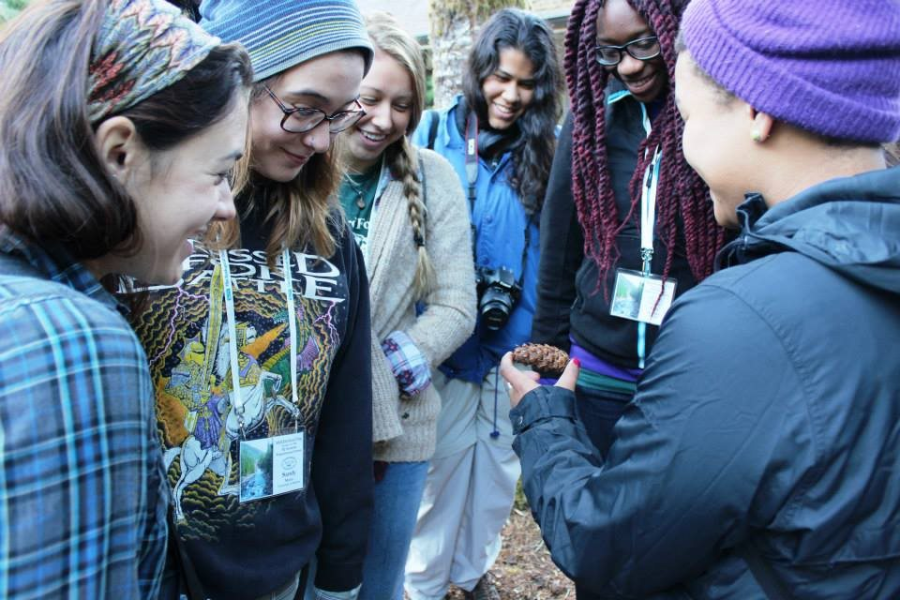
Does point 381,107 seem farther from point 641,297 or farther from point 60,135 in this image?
point 60,135

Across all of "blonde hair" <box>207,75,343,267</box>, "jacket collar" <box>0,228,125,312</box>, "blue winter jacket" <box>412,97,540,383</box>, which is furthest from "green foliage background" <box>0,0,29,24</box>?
"jacket collar" <box>0,228,125,312</box>

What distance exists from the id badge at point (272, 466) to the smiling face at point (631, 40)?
1641 mm

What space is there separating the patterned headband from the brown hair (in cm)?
1

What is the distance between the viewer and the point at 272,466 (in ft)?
5.40

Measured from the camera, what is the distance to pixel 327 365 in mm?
1758

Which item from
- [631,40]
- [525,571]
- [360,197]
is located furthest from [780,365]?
[525,571]

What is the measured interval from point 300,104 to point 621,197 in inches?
50.3

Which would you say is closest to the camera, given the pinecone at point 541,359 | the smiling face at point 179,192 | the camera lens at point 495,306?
the smiling face at point 179,192

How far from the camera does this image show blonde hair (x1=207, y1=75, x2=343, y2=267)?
167 cm

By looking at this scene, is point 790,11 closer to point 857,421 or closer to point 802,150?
point 802,150

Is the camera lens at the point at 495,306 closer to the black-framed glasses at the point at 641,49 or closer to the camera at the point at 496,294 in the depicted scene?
the camera at the point at 496,294

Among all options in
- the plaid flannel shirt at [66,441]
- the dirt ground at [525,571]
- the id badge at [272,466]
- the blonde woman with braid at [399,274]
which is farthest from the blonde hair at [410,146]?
the dirt ground at [525,571]

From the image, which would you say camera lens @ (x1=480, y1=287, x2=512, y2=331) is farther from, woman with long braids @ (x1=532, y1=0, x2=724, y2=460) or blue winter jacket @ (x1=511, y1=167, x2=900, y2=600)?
blue winter jacket @ (x1=511, y1=167, x2=900, y2=600)

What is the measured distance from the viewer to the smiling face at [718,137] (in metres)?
1.34
